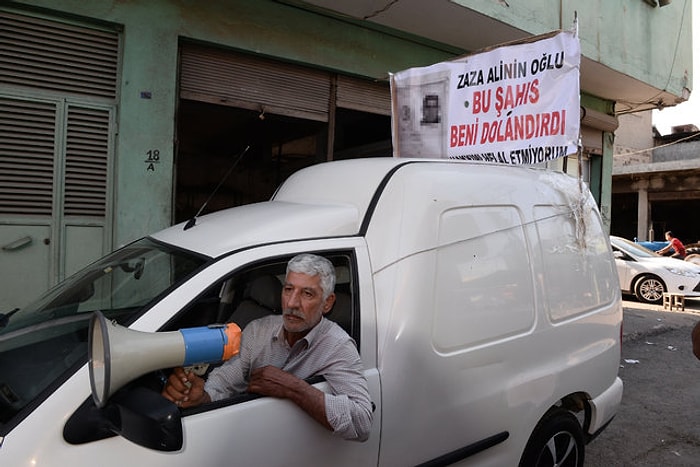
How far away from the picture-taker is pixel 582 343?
281cm

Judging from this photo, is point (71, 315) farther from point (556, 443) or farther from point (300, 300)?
point (556, 443)

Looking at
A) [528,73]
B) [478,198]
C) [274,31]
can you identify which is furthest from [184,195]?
[478,198]

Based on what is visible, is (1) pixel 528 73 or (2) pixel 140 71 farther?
(2) pixel 140 71

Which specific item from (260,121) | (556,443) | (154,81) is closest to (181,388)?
(556,443)

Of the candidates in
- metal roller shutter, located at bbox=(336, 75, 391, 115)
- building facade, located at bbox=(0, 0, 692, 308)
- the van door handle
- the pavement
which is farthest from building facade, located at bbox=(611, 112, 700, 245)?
the van door handle

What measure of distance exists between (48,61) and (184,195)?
5.40 metres

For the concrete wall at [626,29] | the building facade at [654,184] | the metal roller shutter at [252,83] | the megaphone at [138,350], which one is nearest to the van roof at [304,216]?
the megaphone at [138,350]

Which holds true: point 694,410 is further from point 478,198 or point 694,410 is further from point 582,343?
point 478,198

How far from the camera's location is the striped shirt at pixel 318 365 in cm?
175

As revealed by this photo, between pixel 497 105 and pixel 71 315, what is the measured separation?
3.25 m

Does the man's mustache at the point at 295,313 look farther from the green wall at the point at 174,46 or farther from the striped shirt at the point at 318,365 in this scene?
the green wall at the point at 174,46

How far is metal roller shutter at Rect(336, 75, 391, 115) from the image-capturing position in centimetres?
631

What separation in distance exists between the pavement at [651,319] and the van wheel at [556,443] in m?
5.15

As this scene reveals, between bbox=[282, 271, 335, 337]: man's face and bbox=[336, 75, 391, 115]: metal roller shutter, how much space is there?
473cm
